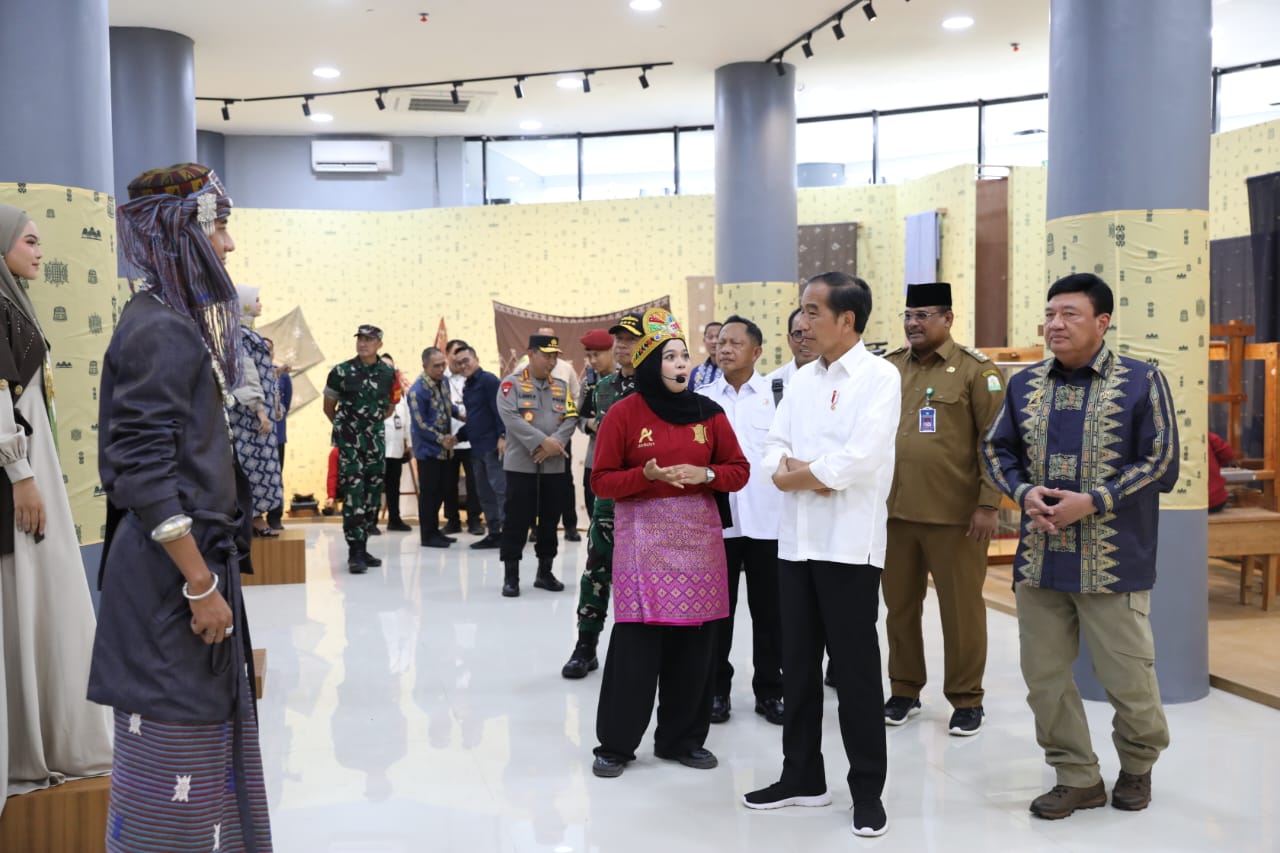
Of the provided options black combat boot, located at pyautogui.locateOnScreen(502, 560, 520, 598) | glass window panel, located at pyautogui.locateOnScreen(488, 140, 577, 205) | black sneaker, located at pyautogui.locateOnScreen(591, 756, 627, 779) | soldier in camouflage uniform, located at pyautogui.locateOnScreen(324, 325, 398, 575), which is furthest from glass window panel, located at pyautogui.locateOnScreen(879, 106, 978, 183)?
black sneaker, located at pyautogui.locateOnScreen(591, 756, 627, 779)

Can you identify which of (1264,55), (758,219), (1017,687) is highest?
(1264,55)

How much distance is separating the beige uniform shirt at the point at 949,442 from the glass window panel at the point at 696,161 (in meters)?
9.20

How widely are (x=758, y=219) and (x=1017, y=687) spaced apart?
6.05m

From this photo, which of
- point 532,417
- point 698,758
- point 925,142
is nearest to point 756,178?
point 925,142

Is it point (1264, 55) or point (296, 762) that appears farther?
point (1264, 55)

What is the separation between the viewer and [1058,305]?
3381mm

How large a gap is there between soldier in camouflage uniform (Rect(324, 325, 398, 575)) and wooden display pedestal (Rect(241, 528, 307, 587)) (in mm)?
413

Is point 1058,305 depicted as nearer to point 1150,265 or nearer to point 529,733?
point 1150,265

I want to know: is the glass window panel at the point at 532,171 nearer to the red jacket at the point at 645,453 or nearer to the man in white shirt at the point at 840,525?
the red jacket at the point at 645,453

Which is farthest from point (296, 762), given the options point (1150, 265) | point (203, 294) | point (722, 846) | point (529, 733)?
point (1150, 265)

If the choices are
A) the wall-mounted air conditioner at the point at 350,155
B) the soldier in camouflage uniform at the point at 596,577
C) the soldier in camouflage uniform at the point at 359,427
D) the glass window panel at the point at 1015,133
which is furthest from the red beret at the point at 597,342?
the wall-mounted air conditioner at the point at 350,155

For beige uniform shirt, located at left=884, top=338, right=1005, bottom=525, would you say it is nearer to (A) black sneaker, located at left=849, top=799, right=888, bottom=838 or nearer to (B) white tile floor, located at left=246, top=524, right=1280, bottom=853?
(B) white tile floor, located at left=246, top=524, right=1280, bottom=853

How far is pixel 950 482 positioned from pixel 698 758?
133 centimetres

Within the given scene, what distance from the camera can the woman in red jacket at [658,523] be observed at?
362cm
